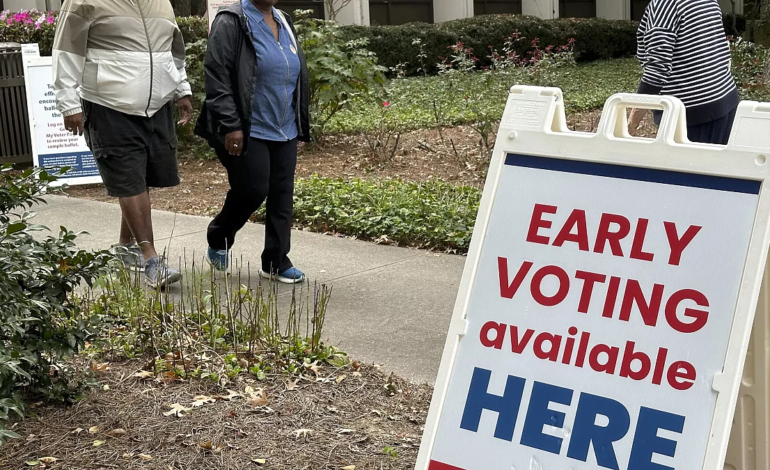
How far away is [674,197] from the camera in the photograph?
8.14 ft

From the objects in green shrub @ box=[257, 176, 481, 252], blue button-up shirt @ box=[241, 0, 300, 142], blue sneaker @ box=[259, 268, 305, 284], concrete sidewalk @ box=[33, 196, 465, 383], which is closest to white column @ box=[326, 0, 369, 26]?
green shrub @ box=[257, 176, 481, 252]

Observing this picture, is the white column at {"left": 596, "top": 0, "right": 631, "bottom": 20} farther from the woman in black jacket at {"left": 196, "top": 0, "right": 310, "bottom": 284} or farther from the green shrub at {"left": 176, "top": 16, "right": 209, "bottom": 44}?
the woman in black jacket at {"left": 196, "top": 0, "right": 310, "bottom": 284}

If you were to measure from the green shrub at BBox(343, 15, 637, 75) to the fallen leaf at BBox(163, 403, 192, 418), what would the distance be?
1577 centimetres

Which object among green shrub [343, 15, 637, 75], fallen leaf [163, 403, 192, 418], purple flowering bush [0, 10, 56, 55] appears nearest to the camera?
fallen leaf [163, 403, 192, 418]

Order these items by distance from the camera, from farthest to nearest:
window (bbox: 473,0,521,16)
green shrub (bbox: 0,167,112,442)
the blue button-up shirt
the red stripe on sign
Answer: window (bbox: 473,0,521,16), the blue button-up shirt, green shrub (bbox: 0,167,112,442), the red stripe on sign

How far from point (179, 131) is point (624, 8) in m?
24.4

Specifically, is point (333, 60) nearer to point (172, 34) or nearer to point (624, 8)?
point (172, 34)

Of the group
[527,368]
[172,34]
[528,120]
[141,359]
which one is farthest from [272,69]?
[527,368]

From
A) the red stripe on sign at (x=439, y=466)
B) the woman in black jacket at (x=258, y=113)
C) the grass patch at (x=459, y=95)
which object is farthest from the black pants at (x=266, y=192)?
the grass patch at (x=459, y=95)

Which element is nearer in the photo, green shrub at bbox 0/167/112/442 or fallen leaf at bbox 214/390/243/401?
green shrub at bbox 0/167/112/442

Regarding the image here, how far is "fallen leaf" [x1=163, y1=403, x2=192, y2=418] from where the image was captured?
3.83 metres

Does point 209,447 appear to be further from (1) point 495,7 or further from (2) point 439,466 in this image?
(1) point 495,7

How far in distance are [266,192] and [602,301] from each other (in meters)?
3.42

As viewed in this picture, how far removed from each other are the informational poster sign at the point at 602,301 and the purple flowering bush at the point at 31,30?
371 inches
